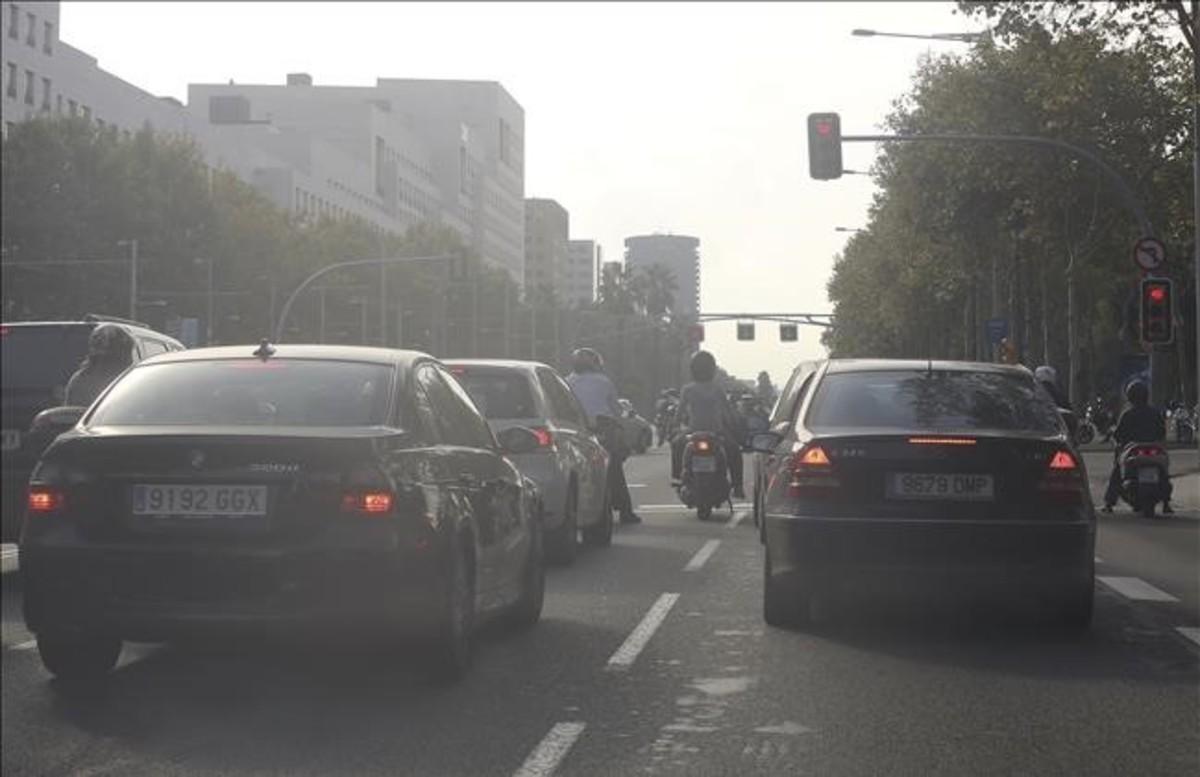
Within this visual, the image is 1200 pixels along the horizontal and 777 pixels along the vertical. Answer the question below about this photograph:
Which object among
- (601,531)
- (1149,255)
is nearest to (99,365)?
(601,531)

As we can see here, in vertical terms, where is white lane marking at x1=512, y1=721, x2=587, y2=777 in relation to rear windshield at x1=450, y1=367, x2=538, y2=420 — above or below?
below

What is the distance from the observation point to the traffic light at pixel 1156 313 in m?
27.0

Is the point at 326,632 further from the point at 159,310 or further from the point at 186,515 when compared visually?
the point at 159,310

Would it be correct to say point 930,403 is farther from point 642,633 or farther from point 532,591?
point 532,591

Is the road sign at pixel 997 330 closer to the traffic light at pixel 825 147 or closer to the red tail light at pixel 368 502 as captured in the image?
the traffic light at pixel 825 147

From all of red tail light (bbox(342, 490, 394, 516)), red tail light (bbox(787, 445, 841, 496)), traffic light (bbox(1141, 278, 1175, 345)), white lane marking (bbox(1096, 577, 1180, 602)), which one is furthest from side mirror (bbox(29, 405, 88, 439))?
traffic light (bbox(1141, 278, 1175, 345))

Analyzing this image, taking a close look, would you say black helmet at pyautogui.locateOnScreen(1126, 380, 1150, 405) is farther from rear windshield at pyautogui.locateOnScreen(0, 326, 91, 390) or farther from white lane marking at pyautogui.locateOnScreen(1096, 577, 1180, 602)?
rear windshield at pyautogui.locateOnScreen(0, 326, 91, 390)

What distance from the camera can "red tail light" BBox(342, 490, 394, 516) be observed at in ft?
24.6

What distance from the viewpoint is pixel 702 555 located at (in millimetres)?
15477

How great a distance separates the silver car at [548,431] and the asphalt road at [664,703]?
10.3 ft

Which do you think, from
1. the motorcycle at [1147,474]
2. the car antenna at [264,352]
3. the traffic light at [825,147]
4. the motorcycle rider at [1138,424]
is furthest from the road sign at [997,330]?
the car antenna at [264,352]

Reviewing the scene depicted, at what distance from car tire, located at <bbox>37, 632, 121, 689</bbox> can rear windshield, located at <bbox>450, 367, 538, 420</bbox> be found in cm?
708

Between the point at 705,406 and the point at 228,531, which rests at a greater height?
the point at 705,406

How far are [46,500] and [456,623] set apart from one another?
177 centimetres
